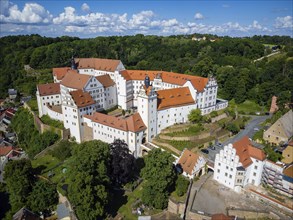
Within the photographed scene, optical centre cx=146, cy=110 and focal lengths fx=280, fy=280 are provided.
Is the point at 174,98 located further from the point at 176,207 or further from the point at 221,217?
the point at 221,217

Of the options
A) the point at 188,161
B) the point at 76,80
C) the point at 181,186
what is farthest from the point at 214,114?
the point at 76,80

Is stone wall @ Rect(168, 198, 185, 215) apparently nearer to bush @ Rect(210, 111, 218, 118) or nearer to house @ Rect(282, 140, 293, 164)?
house @ Rect(282, 140, 293, 164)

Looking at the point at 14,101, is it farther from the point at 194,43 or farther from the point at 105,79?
the point at 194,43

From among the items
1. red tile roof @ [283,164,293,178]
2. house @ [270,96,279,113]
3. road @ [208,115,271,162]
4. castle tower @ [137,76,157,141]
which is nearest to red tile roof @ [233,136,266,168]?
red tile roof @ [283,164,293,178]

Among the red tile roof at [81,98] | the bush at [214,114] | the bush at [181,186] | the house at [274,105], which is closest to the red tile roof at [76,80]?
the red tile roof at [81,98]

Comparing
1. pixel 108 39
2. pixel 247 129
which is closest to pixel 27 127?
pixel 247 129

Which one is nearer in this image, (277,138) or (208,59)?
(277,138)
